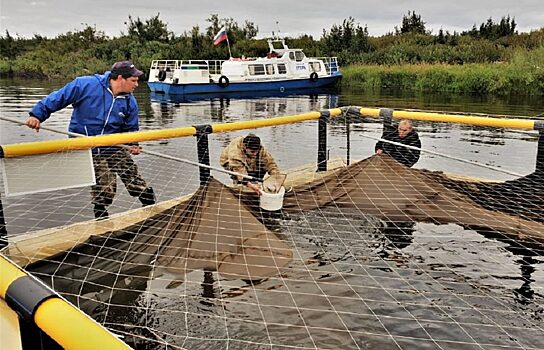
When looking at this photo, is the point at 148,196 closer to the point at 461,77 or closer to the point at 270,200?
the point at 270,200

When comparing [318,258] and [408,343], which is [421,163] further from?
[408,343]

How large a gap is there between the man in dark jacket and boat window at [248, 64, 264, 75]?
18.1 meters

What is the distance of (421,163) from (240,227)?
468 centimetres

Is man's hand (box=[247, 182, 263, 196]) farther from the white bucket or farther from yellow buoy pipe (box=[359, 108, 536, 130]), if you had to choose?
yellow buoy pipe (box=[359, 108, 536, 130])

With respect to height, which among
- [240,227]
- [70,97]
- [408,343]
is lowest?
[408,343]

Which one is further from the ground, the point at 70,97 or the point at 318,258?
the point at 70,97

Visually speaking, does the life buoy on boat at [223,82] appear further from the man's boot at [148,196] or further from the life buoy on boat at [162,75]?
the man's boot at [148,196]

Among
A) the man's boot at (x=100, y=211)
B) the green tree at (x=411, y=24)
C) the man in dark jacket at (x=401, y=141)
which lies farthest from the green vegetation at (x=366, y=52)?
the man's boot at (x=100, y=211)

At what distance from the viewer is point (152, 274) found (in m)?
3.30

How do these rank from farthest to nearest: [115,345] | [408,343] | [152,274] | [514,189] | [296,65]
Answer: [296,65] < [514,189] < [152,274] < [408,343] < [115,345]

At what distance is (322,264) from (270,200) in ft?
2.36

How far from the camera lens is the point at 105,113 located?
417 cm

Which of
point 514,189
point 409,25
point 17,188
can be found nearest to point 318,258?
point 514,189

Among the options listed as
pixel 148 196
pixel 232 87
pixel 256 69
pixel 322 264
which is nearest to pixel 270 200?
pixel 322 264
